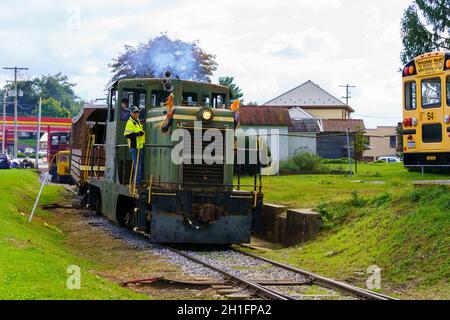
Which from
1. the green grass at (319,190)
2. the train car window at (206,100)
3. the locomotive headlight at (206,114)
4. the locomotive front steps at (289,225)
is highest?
the train car window at (206,100)

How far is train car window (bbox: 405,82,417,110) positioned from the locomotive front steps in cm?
571

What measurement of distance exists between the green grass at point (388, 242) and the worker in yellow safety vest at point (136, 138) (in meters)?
3.61

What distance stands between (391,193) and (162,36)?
101 ft

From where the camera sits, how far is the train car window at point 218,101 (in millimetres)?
15070

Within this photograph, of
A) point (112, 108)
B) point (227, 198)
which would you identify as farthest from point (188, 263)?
point (112, 108)

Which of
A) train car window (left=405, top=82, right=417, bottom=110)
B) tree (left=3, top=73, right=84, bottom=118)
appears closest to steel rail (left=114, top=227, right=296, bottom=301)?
train car window (left=405, top=82, right=417, bottom=110)

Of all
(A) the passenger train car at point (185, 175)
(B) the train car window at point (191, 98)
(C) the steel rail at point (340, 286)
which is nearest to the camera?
(C) the steel rail at point (340, 286)

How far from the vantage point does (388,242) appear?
A: 39.0ft

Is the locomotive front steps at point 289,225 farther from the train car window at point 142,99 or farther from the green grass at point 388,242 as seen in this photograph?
the train car window at point 142,99

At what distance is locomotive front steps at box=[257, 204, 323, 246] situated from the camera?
14.9m

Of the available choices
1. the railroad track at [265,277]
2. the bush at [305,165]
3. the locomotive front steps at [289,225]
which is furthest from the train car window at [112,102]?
the bush at [305,165]

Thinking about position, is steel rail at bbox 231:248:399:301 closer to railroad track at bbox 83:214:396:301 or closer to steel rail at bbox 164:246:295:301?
railroad track at bbox 83:214:396:301
